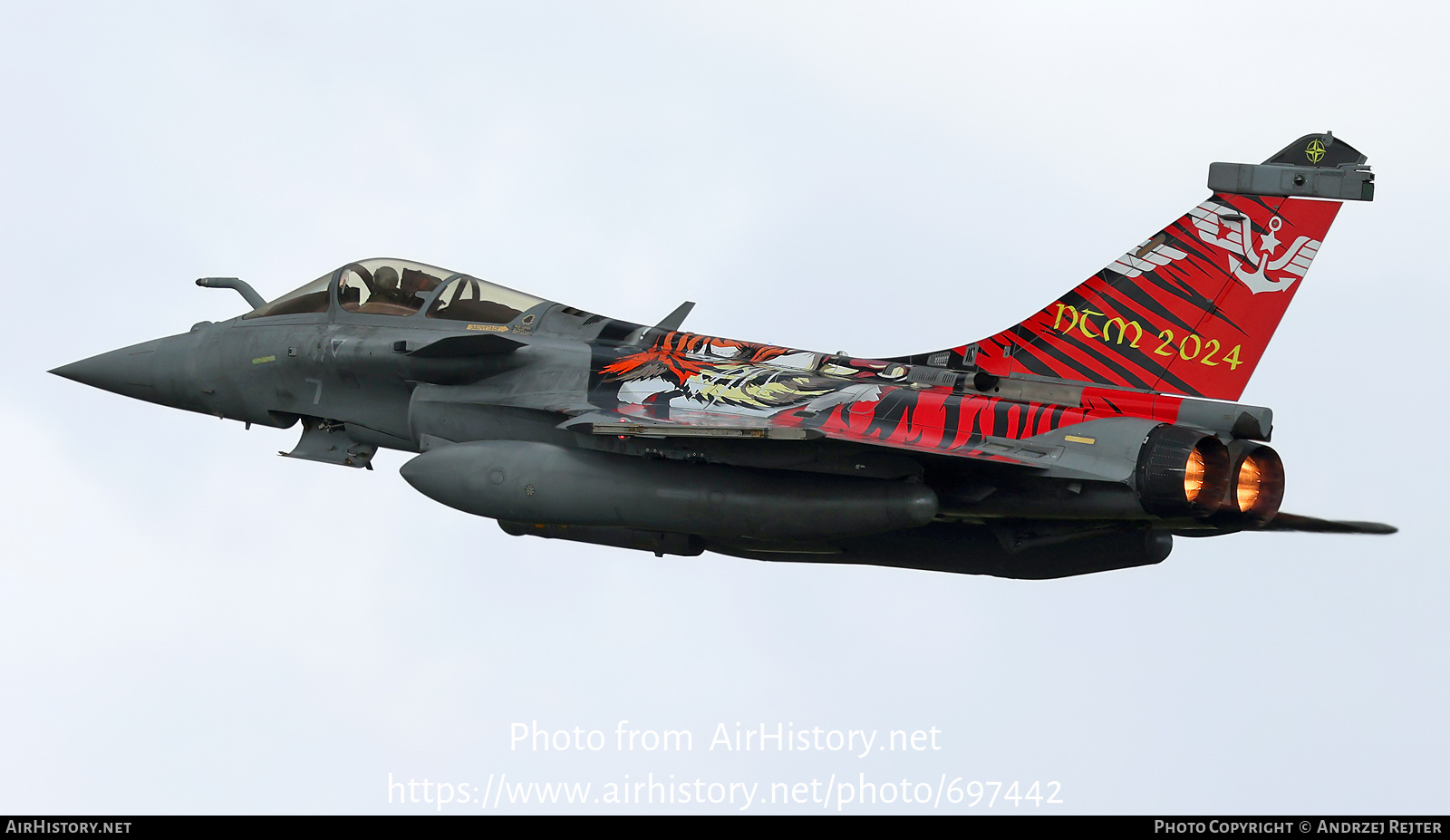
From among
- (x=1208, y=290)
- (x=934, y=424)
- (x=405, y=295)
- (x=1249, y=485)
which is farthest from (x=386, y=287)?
(x=1249, y=485)

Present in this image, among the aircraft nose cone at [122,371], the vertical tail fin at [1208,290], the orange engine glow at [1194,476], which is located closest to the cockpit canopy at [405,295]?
the aircraft nose cone at [122,371]

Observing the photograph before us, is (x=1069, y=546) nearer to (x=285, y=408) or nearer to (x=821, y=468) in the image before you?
(x=821, y=468)

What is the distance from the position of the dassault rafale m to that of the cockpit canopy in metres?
0.58

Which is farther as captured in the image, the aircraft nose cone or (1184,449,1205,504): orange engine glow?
the aircraft nose cone

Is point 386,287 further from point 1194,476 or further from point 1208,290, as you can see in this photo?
point 1194,476

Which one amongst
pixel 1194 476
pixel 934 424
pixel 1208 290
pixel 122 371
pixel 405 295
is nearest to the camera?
pixel 1194 476

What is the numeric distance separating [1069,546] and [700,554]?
9.88ft

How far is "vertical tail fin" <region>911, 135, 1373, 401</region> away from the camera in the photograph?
15.3 metres

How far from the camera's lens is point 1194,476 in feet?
47.9

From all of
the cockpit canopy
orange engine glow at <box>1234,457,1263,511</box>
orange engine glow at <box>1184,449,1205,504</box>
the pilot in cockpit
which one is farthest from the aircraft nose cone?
orange engine glow at <box>1234,457,1263,511</box>

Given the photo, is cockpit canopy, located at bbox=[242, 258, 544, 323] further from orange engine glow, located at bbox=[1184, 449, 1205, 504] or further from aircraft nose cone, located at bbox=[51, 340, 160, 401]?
orange engine glow, located at bbox=[1184, 449, 1205, 504]

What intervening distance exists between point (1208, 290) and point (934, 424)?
2299mm

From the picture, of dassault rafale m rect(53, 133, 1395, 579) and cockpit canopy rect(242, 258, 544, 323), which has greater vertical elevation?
cockpit canopy rect(242, 258, 544, 323)

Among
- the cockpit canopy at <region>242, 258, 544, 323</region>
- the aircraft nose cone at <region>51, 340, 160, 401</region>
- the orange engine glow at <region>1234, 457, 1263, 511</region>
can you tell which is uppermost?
the cockpit canopy at <region>242, 258, 544, 323</region>
